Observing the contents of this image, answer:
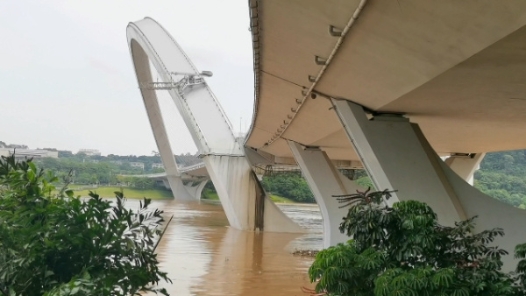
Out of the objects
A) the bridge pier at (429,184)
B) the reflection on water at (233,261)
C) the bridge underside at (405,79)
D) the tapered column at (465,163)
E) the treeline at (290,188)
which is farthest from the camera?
the treeline at (290,188)

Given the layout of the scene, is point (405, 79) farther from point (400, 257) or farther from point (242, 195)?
point (242, 195)

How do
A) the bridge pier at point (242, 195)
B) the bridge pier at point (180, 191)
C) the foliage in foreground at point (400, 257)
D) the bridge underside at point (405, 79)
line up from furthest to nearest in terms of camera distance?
the bridge pier at point (180, 191)
the bridge pier at point (242, 195)
the bridge underside at point (405, 79)
the foliage in foreground at point (400, 257)

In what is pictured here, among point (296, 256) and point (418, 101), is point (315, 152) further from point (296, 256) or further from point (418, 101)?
point (418, 101)

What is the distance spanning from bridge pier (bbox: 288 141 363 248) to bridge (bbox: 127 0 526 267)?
10.6 ft

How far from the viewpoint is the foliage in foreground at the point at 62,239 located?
4.84 m

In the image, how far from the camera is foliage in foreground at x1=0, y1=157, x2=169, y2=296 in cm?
484

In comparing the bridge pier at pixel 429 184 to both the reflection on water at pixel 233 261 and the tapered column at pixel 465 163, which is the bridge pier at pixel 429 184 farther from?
the tapered column at pixel 465 163

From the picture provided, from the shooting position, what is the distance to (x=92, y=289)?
453 centimetres

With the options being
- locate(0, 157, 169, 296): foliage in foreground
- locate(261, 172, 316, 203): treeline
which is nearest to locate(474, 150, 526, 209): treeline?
locate(261, 172, 316, 203): treeline

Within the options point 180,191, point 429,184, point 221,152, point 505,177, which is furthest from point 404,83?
point 180,191

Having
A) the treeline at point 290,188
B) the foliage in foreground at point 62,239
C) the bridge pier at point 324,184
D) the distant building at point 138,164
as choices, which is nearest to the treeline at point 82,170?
the foliage in foreground at point 62,239

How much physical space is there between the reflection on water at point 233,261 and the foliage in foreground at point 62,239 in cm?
707

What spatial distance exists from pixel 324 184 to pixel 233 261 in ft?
18.8

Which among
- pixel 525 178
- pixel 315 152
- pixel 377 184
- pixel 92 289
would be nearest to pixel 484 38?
pixel 92 289
